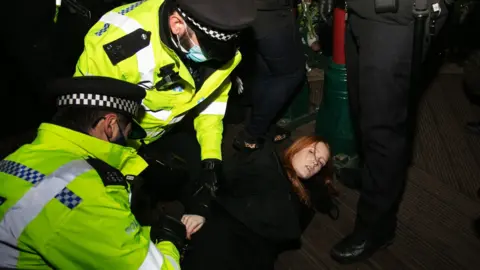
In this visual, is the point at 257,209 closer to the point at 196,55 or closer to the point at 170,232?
the point at 170,232

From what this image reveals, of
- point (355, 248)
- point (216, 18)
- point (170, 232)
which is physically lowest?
point (355, 248)

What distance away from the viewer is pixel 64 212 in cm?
131

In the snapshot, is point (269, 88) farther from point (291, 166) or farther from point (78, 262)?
point (78, 262)

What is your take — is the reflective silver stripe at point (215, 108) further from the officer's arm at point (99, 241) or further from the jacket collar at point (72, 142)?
the officer's arm at point (99, 241)

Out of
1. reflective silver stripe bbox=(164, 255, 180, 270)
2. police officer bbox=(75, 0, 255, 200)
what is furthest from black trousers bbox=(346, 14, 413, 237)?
reflective silver stripe bbox=(164, 255, 180, 270)

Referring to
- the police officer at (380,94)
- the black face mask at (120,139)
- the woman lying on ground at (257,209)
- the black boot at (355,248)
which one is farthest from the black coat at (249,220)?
the black face mask at (120,139)

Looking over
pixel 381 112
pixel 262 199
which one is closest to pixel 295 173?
pixel 262 199

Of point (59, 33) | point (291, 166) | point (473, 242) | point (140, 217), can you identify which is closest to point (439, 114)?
point (473, 242)

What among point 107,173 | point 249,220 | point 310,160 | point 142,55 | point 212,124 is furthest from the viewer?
point 310,160

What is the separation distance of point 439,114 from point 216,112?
2.05 m

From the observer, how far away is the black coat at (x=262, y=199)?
2.15 metres

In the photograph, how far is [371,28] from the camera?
185 centimetres

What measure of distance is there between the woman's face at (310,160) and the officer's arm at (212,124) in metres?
0.46

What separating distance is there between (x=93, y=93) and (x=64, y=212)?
1.40 feet
